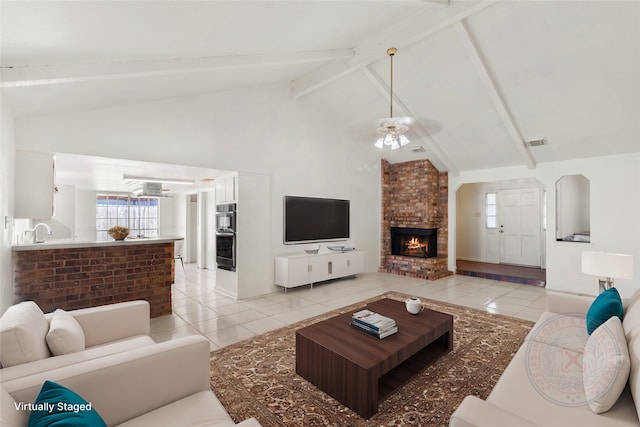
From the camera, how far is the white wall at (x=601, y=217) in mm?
4824

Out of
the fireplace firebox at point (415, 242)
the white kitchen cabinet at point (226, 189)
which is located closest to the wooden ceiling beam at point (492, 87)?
the fireplace firebox at point (415, 242)

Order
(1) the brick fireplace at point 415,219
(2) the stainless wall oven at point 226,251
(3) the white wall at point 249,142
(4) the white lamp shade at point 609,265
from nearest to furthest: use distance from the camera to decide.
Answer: (4) the white lamp shade at point 609,265 → (3) the white wall at point 249,142 → (2) the stainless wall oven at point 226,251 → (1) the brick fireplace at point 415,219

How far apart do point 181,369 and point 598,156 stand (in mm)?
6822

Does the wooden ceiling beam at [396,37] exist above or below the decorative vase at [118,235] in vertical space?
above

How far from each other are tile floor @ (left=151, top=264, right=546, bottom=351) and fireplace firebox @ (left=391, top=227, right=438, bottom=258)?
2.60ft

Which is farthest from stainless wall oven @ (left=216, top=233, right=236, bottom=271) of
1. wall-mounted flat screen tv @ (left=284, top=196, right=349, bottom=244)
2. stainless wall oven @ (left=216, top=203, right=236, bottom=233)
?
wall-mounted flat screen tv @ (left=284, top=196, right=349, bottom=244)

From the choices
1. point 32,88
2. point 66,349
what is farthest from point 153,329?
point 32,88

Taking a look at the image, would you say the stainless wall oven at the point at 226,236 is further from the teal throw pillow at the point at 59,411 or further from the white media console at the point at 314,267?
the teal throw pillow at the point at 59,411

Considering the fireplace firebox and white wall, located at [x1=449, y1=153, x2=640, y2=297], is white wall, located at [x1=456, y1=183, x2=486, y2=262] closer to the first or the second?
A: the fireplace firebox

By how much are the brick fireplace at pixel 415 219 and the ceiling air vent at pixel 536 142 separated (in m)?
1.96

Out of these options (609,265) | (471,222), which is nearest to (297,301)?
(609,265)

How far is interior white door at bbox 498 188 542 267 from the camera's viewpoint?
25.2 ft

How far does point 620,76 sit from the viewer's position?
3.65 metres

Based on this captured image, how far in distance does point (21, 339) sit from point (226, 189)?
151 inches
